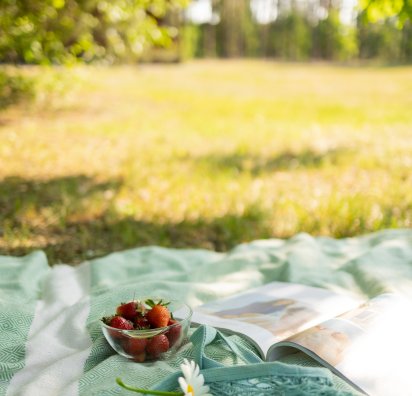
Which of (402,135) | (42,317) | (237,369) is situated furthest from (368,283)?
(402,135)

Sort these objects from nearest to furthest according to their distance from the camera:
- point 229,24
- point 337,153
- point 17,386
Result: point 17,386 < point 337,153 < point 229,24

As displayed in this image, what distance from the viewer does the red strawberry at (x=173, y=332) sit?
198cm

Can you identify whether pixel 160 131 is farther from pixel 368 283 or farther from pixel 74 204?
pixel 368 283

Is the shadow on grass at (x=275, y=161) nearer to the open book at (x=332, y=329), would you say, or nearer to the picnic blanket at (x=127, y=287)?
the picnic blanket at (x=127, y=287)

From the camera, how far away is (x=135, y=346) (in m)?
1.95

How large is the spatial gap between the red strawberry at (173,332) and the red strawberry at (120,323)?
12 cm

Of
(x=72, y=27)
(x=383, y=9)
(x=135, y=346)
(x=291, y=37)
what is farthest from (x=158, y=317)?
(x=291, y=37)

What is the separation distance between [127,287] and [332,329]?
37.6 inches

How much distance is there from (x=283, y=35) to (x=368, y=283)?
42.0 m

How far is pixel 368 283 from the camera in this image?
9.12 feet

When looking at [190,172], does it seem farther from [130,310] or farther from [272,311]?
[130,310]

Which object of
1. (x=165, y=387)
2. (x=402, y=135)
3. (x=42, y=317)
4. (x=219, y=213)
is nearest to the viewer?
(x=165, y=387)

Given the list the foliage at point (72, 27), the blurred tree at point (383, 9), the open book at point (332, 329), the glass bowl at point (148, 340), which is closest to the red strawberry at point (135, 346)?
the glass bowl at point (148, 340)

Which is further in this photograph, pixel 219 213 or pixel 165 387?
pixel 219 213
